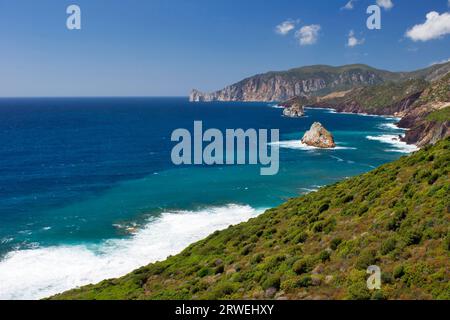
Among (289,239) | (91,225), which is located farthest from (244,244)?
(91,225)

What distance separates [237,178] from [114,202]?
90.2ft

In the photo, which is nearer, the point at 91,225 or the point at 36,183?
the point at 91,225

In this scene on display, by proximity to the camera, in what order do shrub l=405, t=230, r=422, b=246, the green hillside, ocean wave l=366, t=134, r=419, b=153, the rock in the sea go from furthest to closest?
the rock in the sea
ocean wave l=366, t=134, r=419, b=153
shrub l=405, t=230, r=422, b=246
the green hillside

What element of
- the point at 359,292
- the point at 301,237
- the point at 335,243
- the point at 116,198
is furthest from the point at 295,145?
the point at 359,292

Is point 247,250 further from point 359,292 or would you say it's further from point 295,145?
point 295,145

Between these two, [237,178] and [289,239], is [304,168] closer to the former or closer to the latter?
[237,178]

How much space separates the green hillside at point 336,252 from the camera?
1769 cm

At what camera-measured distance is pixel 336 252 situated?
2234 centimetres

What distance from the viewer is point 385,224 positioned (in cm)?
2336

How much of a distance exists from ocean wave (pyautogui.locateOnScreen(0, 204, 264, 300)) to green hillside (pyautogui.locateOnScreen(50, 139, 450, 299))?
28.9 feet

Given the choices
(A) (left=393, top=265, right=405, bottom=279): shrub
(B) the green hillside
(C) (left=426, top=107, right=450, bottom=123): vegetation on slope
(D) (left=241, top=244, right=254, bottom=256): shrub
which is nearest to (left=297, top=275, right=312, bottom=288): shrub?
(B) the green hillside

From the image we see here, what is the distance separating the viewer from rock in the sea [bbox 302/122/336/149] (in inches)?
4924

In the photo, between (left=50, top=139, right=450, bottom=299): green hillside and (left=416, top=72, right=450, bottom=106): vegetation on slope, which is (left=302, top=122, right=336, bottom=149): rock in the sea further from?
(left=50, top=139, right=450, bottom=299): green hillside

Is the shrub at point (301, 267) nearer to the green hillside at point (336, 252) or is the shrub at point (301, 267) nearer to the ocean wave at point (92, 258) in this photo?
the green hillside at point (336, 252)
